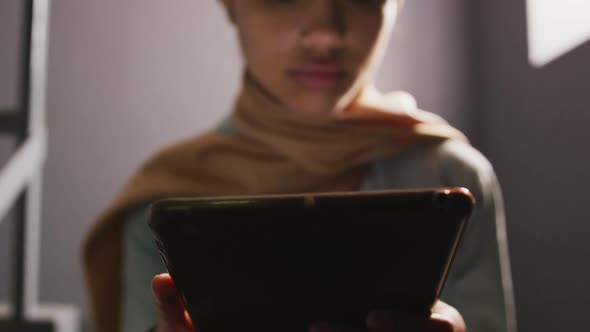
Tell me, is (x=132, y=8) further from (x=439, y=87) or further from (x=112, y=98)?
(x=439, y=87)

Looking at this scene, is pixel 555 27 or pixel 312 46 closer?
pixel 312 46

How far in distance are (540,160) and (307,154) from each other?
40cm

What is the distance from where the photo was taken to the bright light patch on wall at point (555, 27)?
75 centimetres

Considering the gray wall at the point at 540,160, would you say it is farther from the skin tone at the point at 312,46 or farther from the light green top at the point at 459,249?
the skin tone at the point at 312,46

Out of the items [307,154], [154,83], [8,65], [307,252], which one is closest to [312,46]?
[307,154]

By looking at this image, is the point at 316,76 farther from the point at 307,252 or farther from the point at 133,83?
the point at 133,83

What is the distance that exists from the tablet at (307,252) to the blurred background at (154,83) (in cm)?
66

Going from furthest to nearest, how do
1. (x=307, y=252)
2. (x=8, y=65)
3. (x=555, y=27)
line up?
(x=8, y=65)
(x=555, y=27)
(x=307, y=252)

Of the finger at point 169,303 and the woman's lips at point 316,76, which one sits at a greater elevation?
the woman's lips at point 316,76

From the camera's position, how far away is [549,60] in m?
0.82

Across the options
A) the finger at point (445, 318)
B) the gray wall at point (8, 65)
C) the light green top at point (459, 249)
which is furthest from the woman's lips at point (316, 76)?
the gray wall at point (8, 65)

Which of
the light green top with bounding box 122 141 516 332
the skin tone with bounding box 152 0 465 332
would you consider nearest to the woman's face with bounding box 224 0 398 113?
the skin tone with bounding box 152 0 465 332

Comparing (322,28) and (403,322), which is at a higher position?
(322,28)

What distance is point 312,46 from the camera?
633 mm
